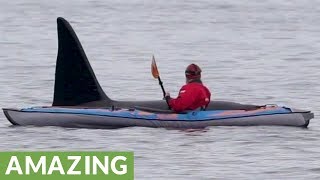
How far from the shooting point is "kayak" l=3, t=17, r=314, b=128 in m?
30.4

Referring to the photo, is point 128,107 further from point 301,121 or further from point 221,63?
point 221,63

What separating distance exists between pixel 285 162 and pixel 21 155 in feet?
15.7

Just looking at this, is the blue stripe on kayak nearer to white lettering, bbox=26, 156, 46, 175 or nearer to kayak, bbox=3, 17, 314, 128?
kayak, bbox=3, 17, 314, 128

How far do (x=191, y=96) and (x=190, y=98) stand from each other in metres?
0.05

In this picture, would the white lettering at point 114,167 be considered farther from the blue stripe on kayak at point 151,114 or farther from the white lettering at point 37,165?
the blue stripe on kayak at point 151,114

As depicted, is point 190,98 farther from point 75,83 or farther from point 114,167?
point 114,167

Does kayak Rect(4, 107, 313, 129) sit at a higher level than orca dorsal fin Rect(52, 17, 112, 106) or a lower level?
lower

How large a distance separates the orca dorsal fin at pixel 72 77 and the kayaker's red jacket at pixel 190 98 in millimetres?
1730

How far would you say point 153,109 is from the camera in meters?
30.8

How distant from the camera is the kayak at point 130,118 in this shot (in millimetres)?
30328

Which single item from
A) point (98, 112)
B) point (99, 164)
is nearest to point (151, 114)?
point (98, 112)

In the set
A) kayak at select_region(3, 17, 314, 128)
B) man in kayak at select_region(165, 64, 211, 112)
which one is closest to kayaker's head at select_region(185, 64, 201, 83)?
man in kayak at select_region(165, 64, 211, 112)

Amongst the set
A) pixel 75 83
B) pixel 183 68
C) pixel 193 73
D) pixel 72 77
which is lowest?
pixel 183 68

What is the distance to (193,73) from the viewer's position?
30438 millimetres
